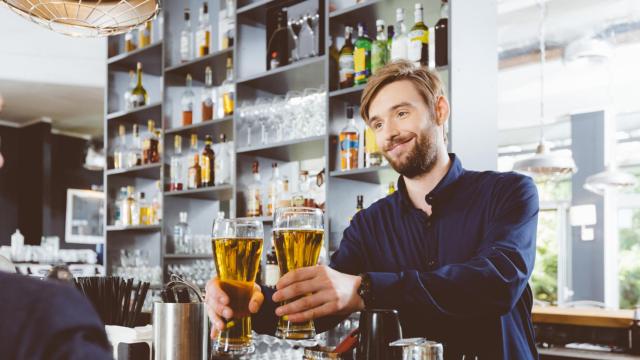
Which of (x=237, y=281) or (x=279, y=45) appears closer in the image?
(x=237, y=281)

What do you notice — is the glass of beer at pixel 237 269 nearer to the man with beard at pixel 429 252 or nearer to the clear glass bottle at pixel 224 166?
the man with beard at pixel 429 252

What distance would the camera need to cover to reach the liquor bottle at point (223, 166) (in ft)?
13.0

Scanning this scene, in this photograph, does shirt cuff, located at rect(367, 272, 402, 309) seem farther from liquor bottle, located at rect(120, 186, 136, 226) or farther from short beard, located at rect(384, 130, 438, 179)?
liquor bottle, located at rect(120, 186, 136, 226)

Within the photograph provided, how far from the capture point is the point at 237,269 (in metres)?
1.18

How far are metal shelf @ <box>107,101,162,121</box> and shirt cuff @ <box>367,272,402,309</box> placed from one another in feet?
11.0

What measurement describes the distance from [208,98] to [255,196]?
0.89 metres

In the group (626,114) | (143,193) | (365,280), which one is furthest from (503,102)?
(365,280)

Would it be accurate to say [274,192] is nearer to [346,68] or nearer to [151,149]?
[346,68]

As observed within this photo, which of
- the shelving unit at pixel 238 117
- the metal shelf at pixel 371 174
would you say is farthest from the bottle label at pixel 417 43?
the metal shelf at pixel 371 174

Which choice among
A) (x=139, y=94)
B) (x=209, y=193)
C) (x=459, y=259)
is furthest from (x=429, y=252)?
(x=139, y=94)

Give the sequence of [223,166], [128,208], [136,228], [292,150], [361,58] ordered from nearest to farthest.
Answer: [361,58], [292,150], [223,166], [136,228], [128,208]

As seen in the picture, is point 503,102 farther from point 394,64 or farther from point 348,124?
point 394,64

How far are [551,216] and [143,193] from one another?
22.9ft

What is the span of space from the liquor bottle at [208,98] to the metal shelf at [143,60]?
0.49 metres
